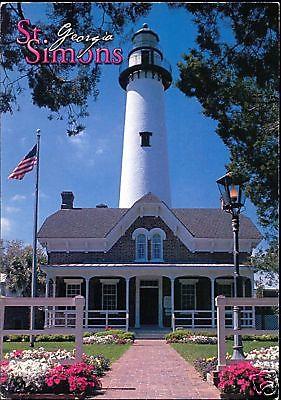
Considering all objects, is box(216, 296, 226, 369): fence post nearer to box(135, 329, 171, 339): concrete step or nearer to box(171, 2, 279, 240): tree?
box(171, 2, 279, 240): tree

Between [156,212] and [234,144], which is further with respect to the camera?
[156,212]

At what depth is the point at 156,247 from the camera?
21.0 m

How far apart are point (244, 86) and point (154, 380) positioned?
166 inches

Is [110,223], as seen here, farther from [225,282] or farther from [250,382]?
[250,382]

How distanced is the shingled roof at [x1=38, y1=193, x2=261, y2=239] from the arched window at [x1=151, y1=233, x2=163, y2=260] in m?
1.10

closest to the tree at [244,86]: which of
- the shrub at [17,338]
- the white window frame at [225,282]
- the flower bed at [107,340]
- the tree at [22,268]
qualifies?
the flower bed at [107,340]

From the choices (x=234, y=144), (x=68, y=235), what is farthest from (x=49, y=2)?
(x=68, y=235)

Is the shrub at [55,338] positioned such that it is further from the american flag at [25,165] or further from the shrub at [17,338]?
the american flag at [25,165]

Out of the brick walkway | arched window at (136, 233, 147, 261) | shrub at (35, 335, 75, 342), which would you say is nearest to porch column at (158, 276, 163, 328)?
arched window at (136, 233, 147, 261)

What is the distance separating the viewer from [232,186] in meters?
8.34

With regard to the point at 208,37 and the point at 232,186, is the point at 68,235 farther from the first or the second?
the point at 208,37

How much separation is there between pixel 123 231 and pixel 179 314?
3.98 metres

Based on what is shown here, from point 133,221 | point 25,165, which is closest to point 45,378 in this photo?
point 25,165

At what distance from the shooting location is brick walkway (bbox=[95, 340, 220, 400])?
654 centimetres
